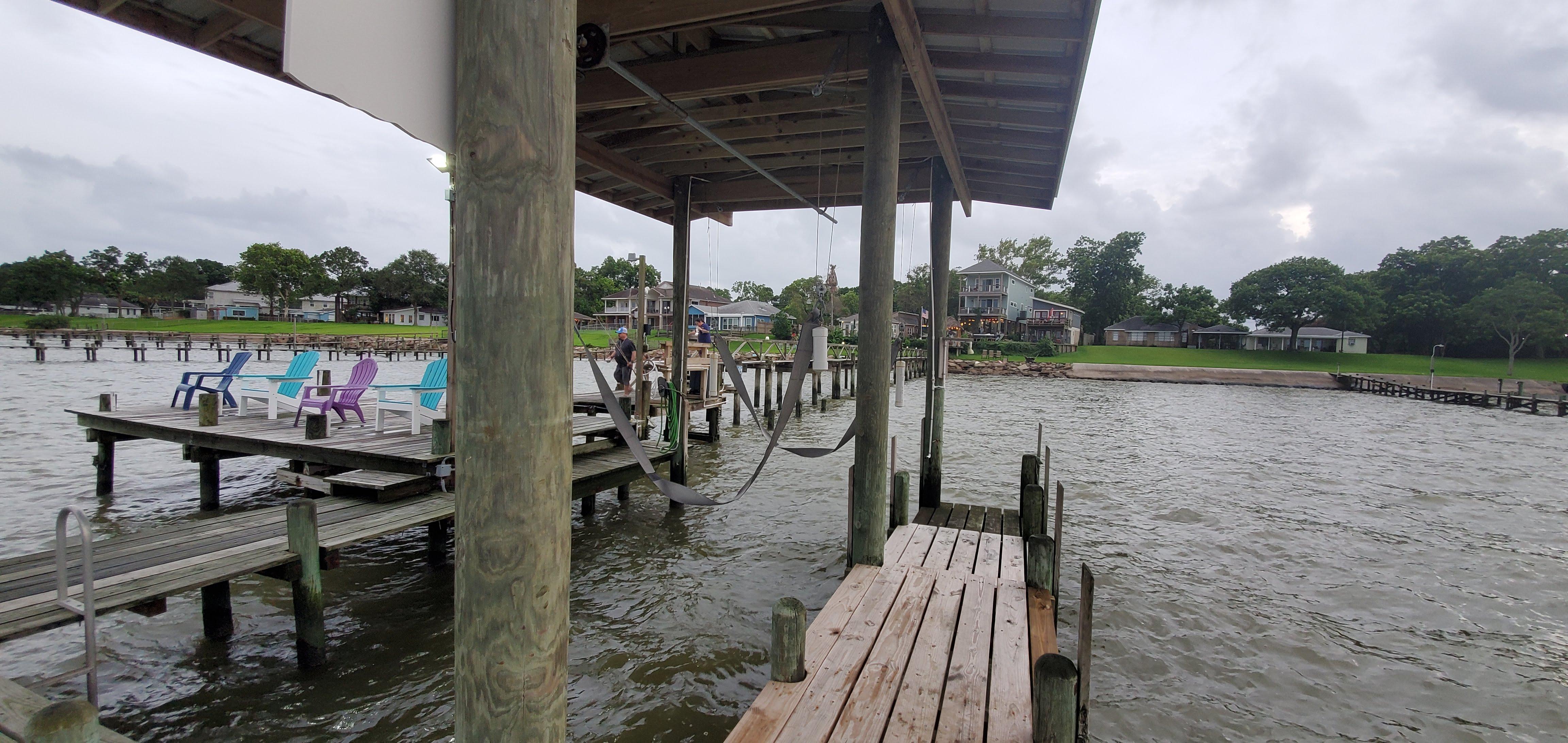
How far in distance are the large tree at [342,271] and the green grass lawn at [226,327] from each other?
699 centimetres

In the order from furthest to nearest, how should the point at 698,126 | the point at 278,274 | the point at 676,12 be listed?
the point at 278,274
the point at 698,126
the point at 676,12

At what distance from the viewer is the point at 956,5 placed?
4.47m

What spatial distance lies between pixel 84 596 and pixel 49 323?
249ft

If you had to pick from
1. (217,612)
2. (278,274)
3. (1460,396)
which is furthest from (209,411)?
(278,274)

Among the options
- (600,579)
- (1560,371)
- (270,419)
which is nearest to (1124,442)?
(600,579)

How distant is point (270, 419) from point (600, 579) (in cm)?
634

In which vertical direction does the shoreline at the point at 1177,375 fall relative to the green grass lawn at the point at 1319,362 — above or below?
A: below

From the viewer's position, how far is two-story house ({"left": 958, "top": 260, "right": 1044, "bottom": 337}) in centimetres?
6275

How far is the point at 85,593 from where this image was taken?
3.21 m

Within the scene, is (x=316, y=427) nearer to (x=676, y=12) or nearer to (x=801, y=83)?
(x=676, y=12)

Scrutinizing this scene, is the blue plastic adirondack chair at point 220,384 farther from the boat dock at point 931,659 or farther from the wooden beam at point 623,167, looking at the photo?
the boat dock at point 931,659

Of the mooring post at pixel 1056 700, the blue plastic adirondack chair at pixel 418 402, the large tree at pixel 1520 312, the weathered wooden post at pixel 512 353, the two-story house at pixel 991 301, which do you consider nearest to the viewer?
the weathered wooden post at pixel 512 353

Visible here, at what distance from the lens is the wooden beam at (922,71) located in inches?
168

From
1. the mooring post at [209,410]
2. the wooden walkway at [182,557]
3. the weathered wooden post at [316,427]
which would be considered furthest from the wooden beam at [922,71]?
the mooring post at [209,410]
